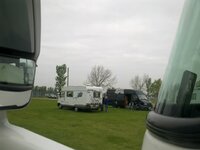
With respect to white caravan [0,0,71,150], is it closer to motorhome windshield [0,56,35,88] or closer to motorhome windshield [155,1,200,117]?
motorhome windshield [0,56,35,88]

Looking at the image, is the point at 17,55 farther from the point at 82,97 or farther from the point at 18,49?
the point at 82,97

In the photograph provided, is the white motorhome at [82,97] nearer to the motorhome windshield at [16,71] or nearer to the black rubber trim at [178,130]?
the motorhome windshield at [16,71]

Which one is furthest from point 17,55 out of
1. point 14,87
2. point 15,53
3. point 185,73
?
point 185,73

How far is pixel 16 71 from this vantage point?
4.62 ft

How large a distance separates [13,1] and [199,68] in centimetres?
92

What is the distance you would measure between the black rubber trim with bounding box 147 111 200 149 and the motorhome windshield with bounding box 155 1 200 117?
0.9 inches

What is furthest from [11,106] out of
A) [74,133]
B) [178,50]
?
[74,133]

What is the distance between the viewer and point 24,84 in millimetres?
1418

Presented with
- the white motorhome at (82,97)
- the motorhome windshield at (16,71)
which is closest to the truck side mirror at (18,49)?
the motorhome windshield at (16,71)

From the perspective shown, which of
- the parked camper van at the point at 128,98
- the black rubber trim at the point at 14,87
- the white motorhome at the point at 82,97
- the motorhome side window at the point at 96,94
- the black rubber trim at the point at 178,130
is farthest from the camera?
the parked camper van at the point at 128,98

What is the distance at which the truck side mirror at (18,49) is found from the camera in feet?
4.39

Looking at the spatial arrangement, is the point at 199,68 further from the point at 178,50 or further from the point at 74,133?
the point at 74,133

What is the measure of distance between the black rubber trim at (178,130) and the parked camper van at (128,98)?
3151cm

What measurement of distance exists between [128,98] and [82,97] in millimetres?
8140
